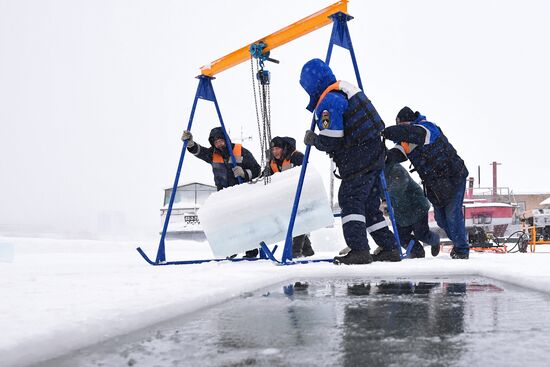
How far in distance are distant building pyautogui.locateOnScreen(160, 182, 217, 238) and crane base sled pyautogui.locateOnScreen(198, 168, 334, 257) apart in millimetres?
7608

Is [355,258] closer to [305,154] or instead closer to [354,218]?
[354,218]

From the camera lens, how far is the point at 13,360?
52.6 inches

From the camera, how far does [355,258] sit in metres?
4.06

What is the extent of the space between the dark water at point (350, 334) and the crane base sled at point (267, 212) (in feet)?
7.27

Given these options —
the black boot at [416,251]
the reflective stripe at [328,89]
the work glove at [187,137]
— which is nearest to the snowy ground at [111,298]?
the reflective stripe at [328,89]

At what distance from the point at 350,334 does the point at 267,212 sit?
10.4 feet

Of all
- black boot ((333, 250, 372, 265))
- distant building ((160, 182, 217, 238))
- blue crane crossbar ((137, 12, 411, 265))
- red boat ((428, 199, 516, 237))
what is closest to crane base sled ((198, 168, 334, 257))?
blue crane crossbar ((137, 12, 411, 265))

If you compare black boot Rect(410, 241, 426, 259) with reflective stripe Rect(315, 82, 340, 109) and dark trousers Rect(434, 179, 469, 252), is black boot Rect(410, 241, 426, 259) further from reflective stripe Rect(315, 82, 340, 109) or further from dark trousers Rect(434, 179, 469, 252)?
reflective stripe Rect(315, 82, 340, 109)

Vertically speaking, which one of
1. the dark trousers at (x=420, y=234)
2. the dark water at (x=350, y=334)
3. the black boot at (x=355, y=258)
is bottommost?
the dark water at (x=350, y=334)

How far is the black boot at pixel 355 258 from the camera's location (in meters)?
4.05

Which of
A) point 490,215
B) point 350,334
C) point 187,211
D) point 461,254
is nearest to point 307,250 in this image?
point 461,254

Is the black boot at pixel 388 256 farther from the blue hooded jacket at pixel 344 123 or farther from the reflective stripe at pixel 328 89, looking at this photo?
the reflective stripe at pixel 328 89

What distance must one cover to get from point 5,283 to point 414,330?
2.41 meters

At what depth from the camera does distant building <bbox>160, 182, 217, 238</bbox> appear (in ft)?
41.0
